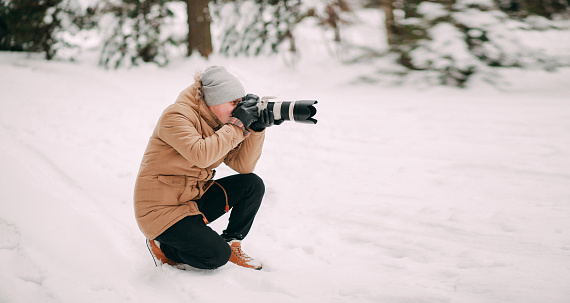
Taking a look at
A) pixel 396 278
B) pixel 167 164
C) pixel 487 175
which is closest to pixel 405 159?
pixel 487 175

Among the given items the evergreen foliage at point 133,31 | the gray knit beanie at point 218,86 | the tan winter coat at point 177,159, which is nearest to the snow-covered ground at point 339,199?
the tan winter coat at point 177,159

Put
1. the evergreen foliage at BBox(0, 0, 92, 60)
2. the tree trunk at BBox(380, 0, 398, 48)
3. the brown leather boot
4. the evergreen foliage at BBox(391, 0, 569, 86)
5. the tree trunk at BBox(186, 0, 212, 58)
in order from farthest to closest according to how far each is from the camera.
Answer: the tree trunk at BBox(186, 0, 212, 58)
the evergreen foliage at BBox(0, 0, 92, 60)
the tree trunk at BBox(380, 0, 398, 48)
the evergreen foliage at BBox(391, 0, 569, 86)
the brown leather boot

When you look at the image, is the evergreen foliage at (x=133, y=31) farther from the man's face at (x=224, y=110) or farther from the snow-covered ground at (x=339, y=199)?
the man's face at (x=224, y=110)

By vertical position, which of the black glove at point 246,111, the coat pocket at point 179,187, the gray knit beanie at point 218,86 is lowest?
the coat pocket at point 179,187

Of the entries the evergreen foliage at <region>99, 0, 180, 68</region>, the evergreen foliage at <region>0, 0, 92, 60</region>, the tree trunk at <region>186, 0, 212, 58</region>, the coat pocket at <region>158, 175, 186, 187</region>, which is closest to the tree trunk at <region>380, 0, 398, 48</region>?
the tree trunk at <region>186, 0, 212, 58</region>

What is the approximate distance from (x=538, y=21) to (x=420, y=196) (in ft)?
12.0

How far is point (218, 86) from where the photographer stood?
2031mm

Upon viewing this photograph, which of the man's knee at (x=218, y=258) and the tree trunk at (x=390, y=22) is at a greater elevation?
the tree trunk at (x=390, y=22)

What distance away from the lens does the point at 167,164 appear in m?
1.98

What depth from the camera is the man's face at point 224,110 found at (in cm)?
208

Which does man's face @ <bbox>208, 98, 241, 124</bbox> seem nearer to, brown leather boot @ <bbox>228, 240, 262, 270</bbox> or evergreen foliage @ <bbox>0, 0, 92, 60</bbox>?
brown leather boot @ <bbox>228, 240, 262, 270</bbox>

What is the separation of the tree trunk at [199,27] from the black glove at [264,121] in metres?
5.22

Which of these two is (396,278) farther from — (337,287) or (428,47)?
(428,47)

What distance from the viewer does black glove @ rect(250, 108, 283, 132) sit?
210cm
